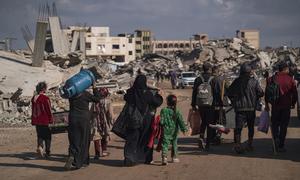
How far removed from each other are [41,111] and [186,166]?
358cm

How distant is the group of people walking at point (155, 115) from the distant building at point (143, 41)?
127m

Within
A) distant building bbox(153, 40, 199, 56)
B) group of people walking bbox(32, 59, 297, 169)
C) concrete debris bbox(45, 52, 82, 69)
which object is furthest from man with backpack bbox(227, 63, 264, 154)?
distant building bbox(153, 40, 199, 56)

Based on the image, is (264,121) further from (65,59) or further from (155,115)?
(65,59)

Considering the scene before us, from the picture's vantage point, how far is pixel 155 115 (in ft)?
33.0

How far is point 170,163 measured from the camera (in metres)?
9.98

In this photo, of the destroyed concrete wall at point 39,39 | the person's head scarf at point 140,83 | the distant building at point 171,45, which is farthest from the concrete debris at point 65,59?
the distant building at point 171,45

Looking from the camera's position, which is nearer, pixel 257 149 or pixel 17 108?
pixel 257 149

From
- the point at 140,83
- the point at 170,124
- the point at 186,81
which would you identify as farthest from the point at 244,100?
the point at 186,81

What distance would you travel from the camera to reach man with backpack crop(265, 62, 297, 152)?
1070 cm

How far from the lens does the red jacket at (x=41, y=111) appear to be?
11.2 metres

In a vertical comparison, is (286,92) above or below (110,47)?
below

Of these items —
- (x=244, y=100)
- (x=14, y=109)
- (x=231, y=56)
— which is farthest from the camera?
(x=231, y=56)

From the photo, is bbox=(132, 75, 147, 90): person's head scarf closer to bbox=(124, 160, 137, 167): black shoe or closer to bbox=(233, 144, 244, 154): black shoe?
bbox=(124, 160, 137, 167): black shoe

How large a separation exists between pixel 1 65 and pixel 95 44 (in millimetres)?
85787
